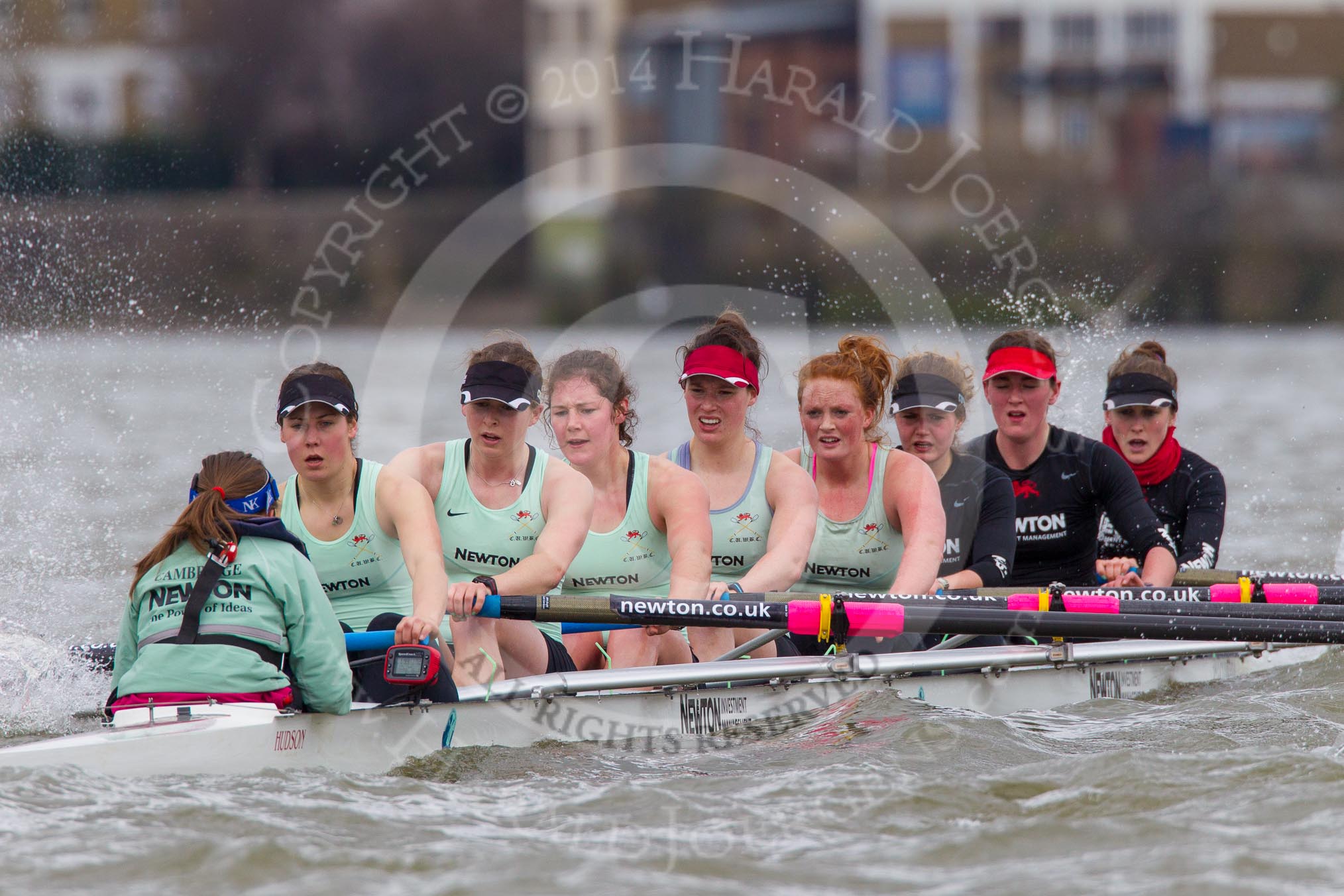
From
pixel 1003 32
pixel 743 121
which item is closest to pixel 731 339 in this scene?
pixel 743 121

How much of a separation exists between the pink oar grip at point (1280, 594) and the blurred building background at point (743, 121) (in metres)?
26.9

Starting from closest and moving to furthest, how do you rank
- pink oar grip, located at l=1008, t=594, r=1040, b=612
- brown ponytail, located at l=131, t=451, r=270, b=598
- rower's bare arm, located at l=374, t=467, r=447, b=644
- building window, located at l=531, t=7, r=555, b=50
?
brown ponytail, located at l=131, t=451, r=270, b=598 → rower's bare arm, located at l=374, t=467, r=447, b=644 → pink oar grip, located at l=1008, t=594, r=1040, b=612 → building window, located at l=531, t=7, r=555, b=50

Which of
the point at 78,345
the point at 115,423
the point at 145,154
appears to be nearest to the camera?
the point at 78,345

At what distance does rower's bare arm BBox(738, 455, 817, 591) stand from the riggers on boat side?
0.33m

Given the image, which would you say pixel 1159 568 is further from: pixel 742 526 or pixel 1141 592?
pixel 742 526

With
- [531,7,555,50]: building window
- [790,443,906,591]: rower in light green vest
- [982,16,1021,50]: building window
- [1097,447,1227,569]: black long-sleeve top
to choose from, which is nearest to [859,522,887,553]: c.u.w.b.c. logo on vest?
[790,443,906,591]: rower in light green vest

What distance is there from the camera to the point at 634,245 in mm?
41500

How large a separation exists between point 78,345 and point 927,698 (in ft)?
34.0

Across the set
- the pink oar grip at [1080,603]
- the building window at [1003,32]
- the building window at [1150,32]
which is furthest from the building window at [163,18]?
the pink oar grip at [1080,603]

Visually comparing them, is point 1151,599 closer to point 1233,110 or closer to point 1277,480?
point 1277,480

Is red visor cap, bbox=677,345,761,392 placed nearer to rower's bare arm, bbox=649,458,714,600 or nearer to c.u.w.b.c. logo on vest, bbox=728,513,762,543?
rower's bare arm, bbox=649,458,714,600

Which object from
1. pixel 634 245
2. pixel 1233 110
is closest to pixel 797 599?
pixel 634 245

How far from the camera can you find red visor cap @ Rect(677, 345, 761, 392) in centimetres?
551

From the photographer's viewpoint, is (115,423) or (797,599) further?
(115,423)
